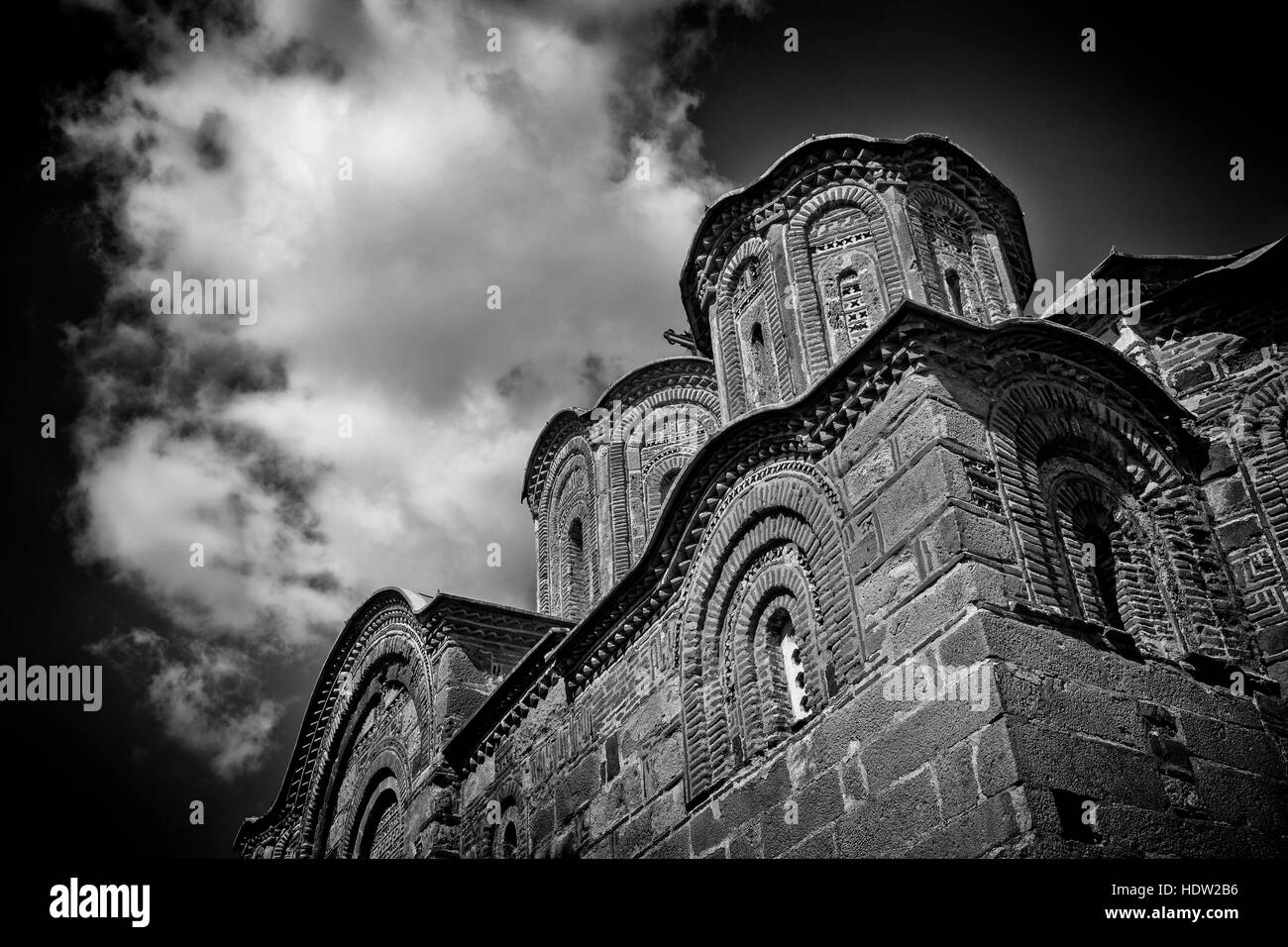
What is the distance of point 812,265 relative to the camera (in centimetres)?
1148

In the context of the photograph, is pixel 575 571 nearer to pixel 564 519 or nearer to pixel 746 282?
pixel 564 519

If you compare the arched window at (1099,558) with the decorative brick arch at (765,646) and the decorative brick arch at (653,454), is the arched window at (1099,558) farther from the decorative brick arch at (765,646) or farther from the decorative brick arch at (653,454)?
the decorative brick arch at (653,454)

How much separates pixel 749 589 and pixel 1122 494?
9.88 ft

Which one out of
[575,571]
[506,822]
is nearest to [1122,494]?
[506,822]

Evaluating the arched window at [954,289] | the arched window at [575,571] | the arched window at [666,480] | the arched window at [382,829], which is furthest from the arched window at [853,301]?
the arched window at [382,829]

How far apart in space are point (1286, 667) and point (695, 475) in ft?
15.4

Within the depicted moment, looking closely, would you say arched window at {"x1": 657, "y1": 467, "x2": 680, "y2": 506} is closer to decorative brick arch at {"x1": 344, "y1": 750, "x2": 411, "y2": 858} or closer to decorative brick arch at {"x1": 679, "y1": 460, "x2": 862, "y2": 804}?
decorative brick arch at {"x1": 344, "y1": 750, "x2": 411, "y2": 858}

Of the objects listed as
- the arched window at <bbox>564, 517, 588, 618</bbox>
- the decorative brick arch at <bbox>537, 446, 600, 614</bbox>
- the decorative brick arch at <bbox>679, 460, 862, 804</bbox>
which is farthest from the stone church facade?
the decorative brick arch at <bbox>537, 446, 600, 614</bbox>

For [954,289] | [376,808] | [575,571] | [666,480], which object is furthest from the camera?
[575,571]

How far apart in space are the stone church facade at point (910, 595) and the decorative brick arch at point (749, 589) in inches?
1.0

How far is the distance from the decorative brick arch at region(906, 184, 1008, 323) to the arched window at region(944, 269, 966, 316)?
3 cm

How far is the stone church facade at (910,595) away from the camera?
6824 mm

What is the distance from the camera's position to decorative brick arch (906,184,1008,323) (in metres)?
11.1
